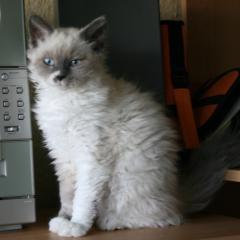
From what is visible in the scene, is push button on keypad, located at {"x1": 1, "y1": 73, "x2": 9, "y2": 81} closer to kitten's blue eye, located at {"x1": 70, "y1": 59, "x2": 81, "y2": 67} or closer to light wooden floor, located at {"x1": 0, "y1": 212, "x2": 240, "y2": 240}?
kitten's blue eye, located at {"x1": 70, "y1": 59, "x2": 81, "y2": 67}

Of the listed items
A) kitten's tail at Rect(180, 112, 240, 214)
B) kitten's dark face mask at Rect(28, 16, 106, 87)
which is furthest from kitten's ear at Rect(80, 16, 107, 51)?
kitten's tail at Rect(180, 112, 240, 214)

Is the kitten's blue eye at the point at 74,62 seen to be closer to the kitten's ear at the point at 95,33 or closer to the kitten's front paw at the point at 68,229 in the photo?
the kitten's ear at the point at 95,33

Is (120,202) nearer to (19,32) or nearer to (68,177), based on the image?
(68,177)

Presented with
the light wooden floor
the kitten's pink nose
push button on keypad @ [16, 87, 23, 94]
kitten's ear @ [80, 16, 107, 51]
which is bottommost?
the light wooden floor

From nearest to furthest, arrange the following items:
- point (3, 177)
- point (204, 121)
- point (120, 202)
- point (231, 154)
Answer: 1. point (3, 177)
2. point (120, 202)
3. point (231, 154)
4. point (204, 121)

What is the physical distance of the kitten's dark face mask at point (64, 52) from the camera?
1062 mm

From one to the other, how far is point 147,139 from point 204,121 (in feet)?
0.91

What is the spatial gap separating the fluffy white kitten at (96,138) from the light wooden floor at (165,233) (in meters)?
0.03

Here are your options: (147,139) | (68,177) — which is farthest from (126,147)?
(68,177)

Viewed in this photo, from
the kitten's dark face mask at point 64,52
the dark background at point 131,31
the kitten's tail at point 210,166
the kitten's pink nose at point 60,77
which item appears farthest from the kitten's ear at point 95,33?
the kitten's tail at point 210,166

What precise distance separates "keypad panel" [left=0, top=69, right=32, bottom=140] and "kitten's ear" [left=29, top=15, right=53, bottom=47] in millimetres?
140

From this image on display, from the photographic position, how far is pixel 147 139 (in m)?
1.10

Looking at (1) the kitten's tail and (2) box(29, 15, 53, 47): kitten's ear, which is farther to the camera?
(1) the kitten's tail

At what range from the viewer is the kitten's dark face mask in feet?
3.49
